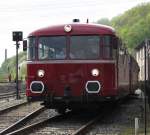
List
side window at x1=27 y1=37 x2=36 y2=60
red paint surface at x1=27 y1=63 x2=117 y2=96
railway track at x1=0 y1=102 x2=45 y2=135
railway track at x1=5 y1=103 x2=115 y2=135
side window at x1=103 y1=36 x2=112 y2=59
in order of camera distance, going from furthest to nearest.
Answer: side window at x1=27 y1=37 x2=36 y2=60
side window at x1=103 y1=36 x2=112 y2=59
red paint surface at x1=27 y1=63 x2=117 y2=96
railway track at x1=0 y1=102 x2=45 y2=135
railway track at x1=5 y1=103 x2=115 y2=135

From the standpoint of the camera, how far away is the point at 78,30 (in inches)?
687

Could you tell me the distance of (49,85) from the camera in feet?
56.8

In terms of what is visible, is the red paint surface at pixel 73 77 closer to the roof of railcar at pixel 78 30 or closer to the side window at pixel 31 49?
the side window at pixel 31 49

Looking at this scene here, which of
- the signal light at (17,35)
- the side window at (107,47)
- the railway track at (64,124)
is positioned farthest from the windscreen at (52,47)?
the signal light at (17,35)

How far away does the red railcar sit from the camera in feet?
55.7

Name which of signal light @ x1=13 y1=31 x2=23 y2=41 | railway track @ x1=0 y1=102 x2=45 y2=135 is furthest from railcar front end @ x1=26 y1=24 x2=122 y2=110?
signal light @ x1=13 y1=31 x2=23 y2=41

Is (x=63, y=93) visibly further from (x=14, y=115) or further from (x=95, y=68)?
(x=14, y=115)

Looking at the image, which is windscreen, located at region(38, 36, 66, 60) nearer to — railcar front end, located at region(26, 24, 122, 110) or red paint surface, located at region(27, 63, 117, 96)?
railcar front end, located at region(26, 24, 122, 110)

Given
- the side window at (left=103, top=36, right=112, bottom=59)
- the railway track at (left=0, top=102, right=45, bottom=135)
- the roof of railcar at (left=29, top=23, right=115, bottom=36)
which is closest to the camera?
the railway track at (left=0, top=102, right=45, bottom=135)

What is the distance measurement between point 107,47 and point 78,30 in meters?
1.05

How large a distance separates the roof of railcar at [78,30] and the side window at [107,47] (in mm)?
212

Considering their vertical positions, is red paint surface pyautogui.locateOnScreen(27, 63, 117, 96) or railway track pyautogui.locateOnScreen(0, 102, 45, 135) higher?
red paint surface pyautogui.locateOnScreen(27, 63, 117, 96)

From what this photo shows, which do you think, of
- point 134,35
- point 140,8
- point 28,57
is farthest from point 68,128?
point 140,8

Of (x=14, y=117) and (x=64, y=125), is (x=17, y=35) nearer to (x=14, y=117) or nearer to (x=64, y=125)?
(x=14, y=117)
